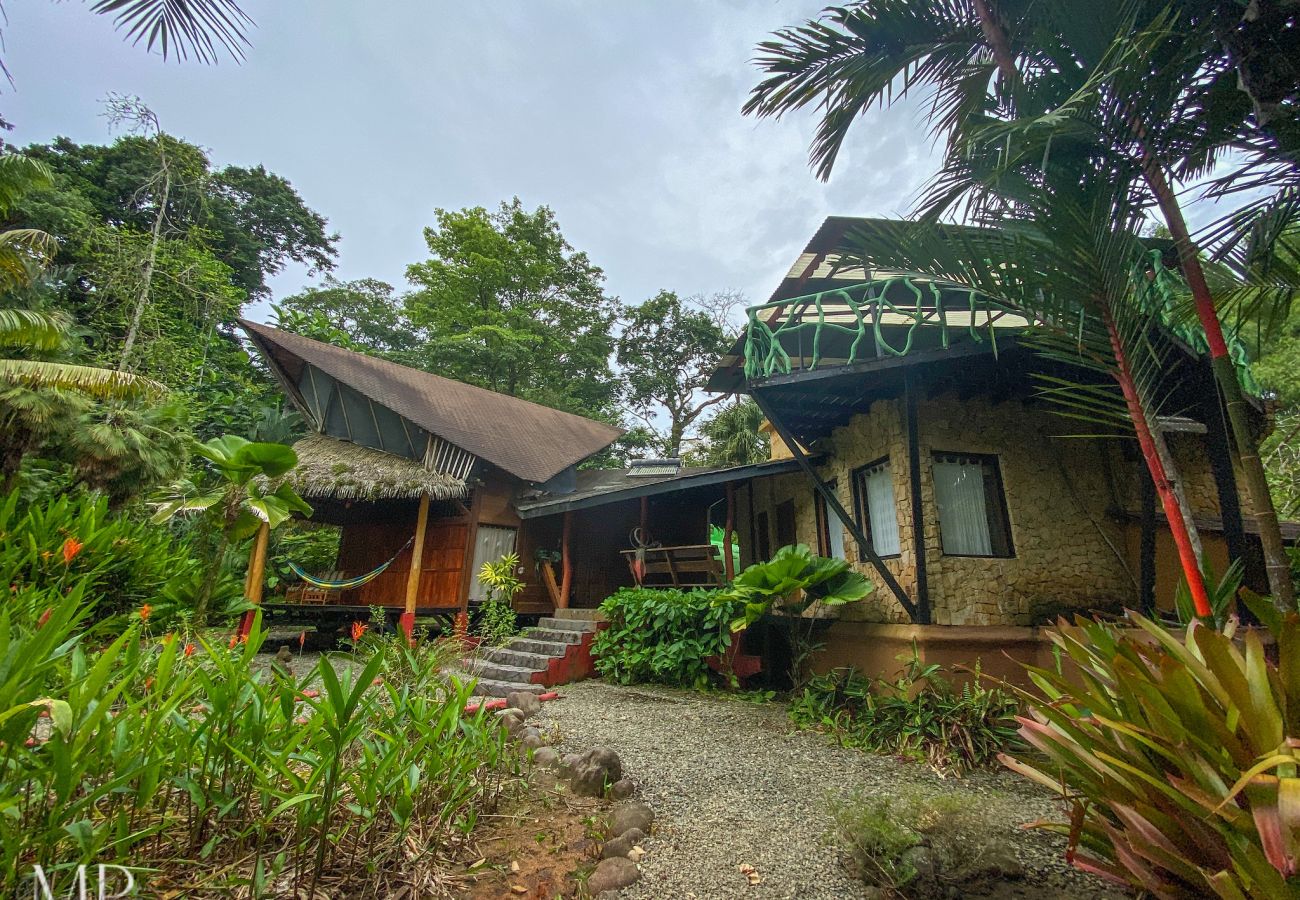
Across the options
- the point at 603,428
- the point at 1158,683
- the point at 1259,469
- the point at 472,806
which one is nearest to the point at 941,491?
the point at 1259,469

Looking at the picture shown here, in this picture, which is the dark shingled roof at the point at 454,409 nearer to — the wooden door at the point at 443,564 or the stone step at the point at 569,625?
the wooden door at the point at 443,564

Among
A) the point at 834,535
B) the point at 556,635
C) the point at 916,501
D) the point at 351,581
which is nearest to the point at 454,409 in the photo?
the point at 351,581

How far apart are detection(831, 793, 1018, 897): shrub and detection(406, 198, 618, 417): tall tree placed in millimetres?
18013

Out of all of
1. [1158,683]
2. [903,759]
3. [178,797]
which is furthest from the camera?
[903,759]

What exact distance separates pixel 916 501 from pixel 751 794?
130 inches

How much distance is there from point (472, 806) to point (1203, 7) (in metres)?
5.41

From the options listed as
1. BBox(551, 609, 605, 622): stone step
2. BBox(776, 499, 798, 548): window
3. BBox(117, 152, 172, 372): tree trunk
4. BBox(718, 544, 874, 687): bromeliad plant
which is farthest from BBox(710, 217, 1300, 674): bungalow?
BBox(117, 152, 172, 372): tree trunk

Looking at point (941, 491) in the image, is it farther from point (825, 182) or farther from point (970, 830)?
point (970, 830)

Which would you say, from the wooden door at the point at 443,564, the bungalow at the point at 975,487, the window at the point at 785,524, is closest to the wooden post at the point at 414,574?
the wooden door at the point at 443,564

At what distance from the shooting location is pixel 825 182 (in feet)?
15.0

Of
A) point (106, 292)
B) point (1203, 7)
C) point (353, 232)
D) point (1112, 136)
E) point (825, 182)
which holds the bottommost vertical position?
point (1112, 136)

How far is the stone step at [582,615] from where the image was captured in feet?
23.5

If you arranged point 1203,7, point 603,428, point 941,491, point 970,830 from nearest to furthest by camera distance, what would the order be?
point 970,830 < point 1203,7 < point 941,491 < point 603,428

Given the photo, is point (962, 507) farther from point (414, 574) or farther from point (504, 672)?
point (414, 574)
